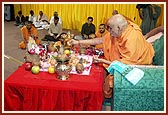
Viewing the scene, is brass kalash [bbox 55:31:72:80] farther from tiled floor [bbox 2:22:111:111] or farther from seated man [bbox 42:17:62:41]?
seated man [bbox 42:17:62:41]

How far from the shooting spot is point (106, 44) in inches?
120

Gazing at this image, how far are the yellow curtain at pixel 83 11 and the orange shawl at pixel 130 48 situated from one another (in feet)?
13.0

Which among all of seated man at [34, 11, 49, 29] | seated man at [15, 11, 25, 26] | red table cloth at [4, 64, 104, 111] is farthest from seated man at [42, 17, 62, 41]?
red table cloth at [4, 64, 104, 111]

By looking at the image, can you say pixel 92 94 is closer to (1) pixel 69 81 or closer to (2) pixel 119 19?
(1) pixel 69 81

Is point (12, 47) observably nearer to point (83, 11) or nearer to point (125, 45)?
point (83, 11)

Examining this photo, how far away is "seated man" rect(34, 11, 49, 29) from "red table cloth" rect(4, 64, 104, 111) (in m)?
5.34

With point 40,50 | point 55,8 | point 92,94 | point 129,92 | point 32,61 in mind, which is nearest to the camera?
point 92,94

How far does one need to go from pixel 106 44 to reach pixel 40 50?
69 centimetres

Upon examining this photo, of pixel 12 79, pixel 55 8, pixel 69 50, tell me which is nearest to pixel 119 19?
pixel 69 50

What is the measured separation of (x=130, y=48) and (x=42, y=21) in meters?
5.51

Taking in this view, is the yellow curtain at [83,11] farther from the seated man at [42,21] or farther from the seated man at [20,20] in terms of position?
the seated man at [20,20]

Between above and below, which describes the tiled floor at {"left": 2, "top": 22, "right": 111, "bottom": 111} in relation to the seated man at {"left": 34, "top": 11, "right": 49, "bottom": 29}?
below

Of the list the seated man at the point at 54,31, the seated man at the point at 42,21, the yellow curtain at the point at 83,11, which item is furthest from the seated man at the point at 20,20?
the seated man at the point at 54,31

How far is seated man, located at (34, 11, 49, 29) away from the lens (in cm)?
779
